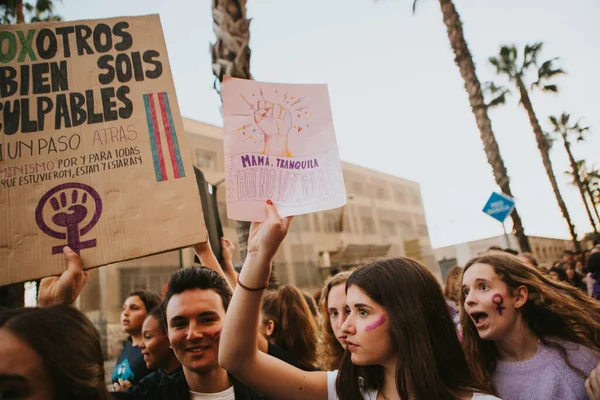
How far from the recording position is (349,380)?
191 cm

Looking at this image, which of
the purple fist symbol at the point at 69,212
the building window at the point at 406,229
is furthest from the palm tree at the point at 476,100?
the building window at the point at 406,229

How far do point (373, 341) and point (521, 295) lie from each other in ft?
4.53

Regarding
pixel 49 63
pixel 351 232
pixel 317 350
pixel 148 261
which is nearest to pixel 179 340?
pixel 49 63

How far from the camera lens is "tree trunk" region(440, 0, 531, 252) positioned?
1107 centimetres

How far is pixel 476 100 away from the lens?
11148 millimetres

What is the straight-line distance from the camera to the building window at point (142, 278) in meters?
17.6

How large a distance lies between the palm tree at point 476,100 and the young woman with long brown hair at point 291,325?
9011 millimetres

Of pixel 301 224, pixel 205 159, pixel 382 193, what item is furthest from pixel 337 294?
pixel 382 193

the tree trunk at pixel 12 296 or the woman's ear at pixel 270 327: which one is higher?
the tree trunk at pixel 12 296

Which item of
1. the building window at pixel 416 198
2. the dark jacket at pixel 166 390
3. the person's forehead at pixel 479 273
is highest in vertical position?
the building window at pixel 416 198

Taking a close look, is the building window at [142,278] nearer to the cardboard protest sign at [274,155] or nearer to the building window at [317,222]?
the building window at [317,222]

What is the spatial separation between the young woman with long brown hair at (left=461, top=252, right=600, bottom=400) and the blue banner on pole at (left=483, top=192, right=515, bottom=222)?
5249mm

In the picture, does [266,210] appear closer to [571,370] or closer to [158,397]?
[158,397]

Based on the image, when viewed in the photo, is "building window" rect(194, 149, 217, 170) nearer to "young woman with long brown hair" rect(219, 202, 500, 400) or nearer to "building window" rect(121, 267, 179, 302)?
"building window" rect(121, 267, 179, 302)
